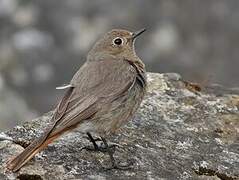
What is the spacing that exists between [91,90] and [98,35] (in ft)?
24.2

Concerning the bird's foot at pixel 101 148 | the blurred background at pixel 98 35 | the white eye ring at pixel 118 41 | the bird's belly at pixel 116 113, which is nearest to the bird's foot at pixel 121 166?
the bird's foot at pixel 101 148

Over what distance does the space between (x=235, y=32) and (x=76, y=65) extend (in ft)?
9.56

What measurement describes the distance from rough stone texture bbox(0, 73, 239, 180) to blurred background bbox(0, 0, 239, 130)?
5.17 metres

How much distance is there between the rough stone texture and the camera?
22.0 feet

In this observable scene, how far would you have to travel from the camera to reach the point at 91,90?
23.4 ft

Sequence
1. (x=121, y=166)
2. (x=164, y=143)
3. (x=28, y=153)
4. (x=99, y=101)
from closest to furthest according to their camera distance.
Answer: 1. (x=28, y=153)
2. (x=121, y=166)
3. (x=99, y=101)
4. (x=164, y=143)

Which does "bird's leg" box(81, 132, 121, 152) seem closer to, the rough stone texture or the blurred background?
the rough stone texture

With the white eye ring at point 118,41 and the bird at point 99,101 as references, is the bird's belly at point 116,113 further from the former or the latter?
the white eye ring at point 118,41

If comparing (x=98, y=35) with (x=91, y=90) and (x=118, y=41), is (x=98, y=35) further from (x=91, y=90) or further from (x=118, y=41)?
(x=91, y=90)

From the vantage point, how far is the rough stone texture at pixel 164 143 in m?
6.70

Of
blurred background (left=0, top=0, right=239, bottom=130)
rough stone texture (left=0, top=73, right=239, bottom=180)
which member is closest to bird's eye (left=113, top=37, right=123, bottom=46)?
rough stone texture (left=0, top=73, right=239, bottom=180)

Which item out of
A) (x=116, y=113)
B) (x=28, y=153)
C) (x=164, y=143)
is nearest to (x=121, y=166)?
(x=116, y=113)

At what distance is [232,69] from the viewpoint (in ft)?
45.6

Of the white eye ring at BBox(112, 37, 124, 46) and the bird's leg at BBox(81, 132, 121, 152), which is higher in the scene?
the white eye ring at BBox(112, 37, 124, 46)
